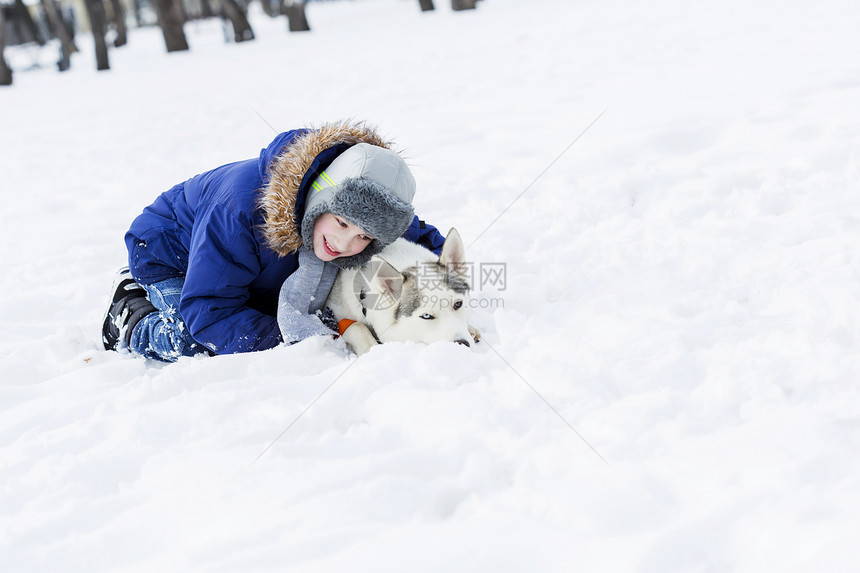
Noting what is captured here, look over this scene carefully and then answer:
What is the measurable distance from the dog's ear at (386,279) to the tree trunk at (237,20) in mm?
19124

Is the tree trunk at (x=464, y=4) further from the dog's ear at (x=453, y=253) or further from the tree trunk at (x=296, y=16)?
the dog's ear at (x=453, y=253)

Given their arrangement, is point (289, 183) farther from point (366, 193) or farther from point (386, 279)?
point (386, 279)

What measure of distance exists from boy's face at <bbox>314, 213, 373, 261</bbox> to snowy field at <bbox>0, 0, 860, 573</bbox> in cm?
54

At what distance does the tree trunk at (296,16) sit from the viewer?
20531 mm

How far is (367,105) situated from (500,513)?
8.28 meters

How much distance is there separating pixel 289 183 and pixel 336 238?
1.19 ft

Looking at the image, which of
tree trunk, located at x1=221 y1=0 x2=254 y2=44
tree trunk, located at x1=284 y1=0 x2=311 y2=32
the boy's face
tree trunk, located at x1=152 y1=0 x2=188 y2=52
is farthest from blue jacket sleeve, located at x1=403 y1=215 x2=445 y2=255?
tree trunk, located at x1=284 y1=0 x2=311 y2=32

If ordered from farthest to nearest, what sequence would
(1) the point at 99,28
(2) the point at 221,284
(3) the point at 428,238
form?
(1) the point at 99,28
(3) the point at 428,238
(2) the point at 221,284

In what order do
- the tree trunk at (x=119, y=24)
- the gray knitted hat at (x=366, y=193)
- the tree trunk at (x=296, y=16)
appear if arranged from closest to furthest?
the gray knitted hat at (x=366, y=193) < the tree trunk at (x=296, y=16) < the tree trunk at (x=119, y=24)

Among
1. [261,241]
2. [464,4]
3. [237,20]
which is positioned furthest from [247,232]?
[237,20]

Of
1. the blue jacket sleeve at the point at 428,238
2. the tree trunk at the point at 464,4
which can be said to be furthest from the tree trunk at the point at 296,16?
the blue jacket sleeve at the point at 428,238

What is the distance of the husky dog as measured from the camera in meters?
3.45

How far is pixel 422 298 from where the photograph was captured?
349cm

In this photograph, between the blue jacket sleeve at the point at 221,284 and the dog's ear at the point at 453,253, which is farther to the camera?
the dog's ear at the point at 453,253
